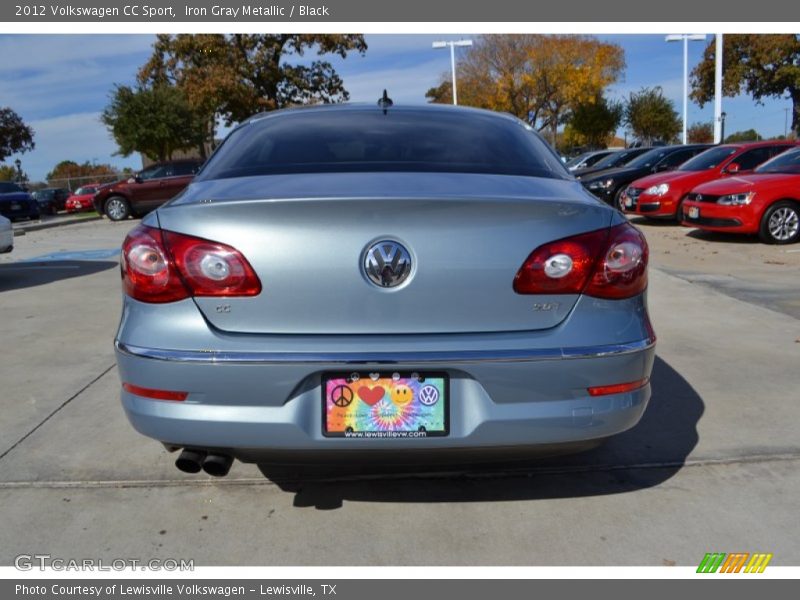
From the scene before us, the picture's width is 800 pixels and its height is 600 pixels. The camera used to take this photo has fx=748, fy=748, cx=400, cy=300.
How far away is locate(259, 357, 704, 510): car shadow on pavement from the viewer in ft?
10.3

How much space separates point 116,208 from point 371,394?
20956 mm

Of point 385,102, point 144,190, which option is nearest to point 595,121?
point 144,190

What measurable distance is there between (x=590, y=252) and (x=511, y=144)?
104cm

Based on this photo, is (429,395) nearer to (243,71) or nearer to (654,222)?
(654,222)

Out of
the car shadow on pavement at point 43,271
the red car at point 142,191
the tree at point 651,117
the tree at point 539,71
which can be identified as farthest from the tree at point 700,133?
the car shadow on pavement at point 43,271

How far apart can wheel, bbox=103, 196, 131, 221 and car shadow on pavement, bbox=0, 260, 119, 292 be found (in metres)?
10.7

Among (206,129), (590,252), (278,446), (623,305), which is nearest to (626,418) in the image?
(623,305)

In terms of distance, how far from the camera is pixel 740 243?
36.4ft

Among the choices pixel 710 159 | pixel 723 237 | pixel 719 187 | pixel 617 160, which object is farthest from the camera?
pixel 617 160

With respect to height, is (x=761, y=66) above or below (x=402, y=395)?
above

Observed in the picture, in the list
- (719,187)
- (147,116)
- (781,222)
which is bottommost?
(781,222)

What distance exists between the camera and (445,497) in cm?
312

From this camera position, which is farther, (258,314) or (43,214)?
(43,214)

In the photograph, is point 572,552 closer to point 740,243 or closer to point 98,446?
point 98,446
